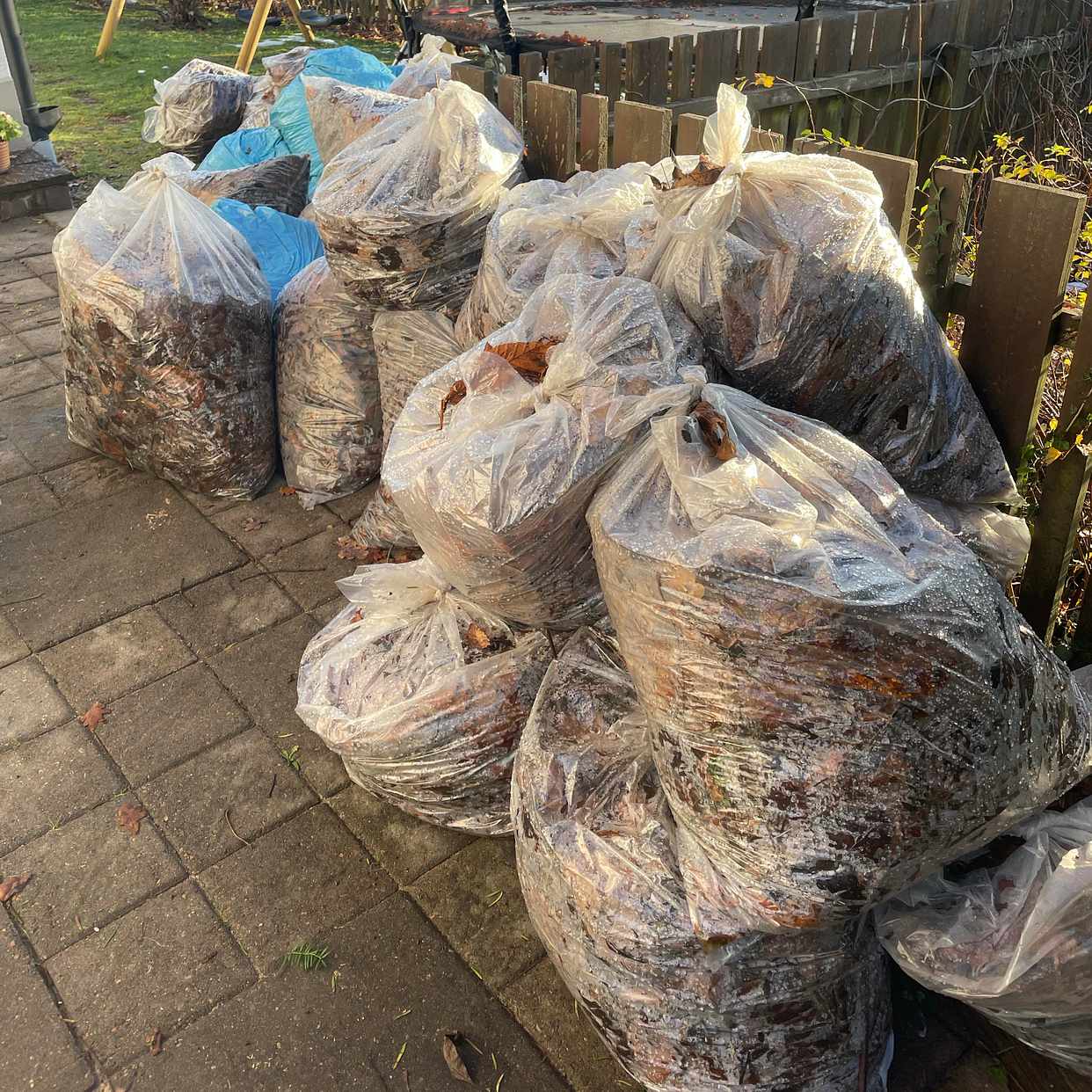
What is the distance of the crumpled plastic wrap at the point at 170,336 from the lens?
10.8 ft

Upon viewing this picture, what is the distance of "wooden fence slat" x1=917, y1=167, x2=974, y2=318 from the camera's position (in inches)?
91.1

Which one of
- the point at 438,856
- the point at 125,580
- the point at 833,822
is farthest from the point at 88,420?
the point at 833,822

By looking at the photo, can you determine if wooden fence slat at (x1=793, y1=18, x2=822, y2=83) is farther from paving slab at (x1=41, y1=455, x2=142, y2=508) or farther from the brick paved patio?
paving slab at (x1=41, y1=455, x2=142, y2=508)

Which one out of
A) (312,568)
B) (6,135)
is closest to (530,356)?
(312,568)

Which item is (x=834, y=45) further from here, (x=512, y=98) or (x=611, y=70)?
(x=512, y=98)

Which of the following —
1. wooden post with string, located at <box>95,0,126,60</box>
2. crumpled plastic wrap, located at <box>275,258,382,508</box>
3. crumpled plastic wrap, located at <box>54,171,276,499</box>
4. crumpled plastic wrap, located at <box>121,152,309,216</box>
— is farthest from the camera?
wooden post with string, located at <box>95,0,126,60</box>

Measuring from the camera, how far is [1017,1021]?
5.50 ft

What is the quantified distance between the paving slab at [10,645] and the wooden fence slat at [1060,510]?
108 inches

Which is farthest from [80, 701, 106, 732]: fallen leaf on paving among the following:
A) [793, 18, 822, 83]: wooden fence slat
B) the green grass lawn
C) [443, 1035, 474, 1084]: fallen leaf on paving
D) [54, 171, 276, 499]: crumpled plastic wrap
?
the green grass lawn

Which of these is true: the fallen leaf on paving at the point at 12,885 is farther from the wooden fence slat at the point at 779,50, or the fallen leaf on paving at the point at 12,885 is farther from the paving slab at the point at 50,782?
the wooden fence slat at the point at 779,50

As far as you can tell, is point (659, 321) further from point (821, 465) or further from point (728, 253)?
point (821, 465)

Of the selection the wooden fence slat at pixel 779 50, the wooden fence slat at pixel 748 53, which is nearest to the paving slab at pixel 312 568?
the wooden fence slat at pixel 748 53

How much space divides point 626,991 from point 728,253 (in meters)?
1.35

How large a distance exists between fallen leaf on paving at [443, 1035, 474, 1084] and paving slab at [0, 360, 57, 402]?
3.57 m
